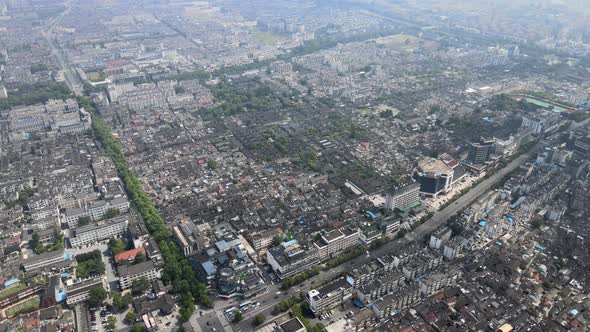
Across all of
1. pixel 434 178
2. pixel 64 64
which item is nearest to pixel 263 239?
pixel 434 178

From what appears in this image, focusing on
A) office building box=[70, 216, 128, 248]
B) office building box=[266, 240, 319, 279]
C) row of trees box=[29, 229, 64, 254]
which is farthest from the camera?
office building box=[70, 216, 128, 248]

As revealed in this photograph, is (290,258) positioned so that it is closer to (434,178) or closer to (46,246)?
(434,178)

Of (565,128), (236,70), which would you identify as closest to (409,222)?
(565,128)

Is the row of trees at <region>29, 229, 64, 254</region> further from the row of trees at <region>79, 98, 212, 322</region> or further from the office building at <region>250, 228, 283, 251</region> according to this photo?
the office building at <region>250, 228, 283, 251</region>

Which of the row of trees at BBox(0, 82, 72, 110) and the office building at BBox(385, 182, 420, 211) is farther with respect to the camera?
the row of trees at BBox(0, 82, 72, 110)

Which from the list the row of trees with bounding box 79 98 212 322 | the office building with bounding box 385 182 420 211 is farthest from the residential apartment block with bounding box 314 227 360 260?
the row of trees with bounding box 79 98 212 322

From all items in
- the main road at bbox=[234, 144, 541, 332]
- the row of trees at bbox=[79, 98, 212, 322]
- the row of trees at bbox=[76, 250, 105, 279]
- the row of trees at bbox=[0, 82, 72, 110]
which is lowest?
the main road at bbox=[234, 144, 541, 332]
